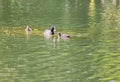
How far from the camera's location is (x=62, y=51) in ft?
102

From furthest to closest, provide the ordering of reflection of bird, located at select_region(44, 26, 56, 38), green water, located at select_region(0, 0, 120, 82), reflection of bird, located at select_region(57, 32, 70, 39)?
reflection of bird, located at select_region(44, 26, 56, 38)
reflection of bird, located at select_region(57, 32, 70, 39)
green water, located at select_region(0, 0, 120, 82)

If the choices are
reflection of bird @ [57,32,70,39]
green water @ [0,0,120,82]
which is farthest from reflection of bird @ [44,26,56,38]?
reflection of bird @ [57,32,70,39]

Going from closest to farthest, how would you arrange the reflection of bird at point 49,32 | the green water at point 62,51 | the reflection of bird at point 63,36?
the green water at point 62,51 → the reflection of bird at point 63,36 → the reflection of bird at point 49,32

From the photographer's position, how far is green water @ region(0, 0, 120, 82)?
24.4 metres

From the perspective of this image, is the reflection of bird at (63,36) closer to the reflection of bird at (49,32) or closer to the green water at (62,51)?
the green water at (62,51)

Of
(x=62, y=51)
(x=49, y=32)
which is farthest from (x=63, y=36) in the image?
(x=62, y=51)

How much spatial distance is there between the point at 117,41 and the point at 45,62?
A: 30.3 feet

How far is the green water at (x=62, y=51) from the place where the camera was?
80.1 feet

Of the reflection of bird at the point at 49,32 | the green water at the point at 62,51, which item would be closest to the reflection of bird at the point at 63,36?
the green water at the point at 62,51

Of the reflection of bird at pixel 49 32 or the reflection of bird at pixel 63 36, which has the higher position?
the reflection of bird at pixel 49 32

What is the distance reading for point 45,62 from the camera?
2755 centimetres

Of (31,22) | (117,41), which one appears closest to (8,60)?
(117,41)

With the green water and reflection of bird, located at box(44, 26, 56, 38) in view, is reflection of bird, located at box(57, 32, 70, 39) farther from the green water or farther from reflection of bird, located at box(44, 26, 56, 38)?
reflection of bird, located at box(44, 26, 56, 38)

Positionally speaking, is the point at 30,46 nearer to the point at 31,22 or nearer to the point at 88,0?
the point at 31,22
